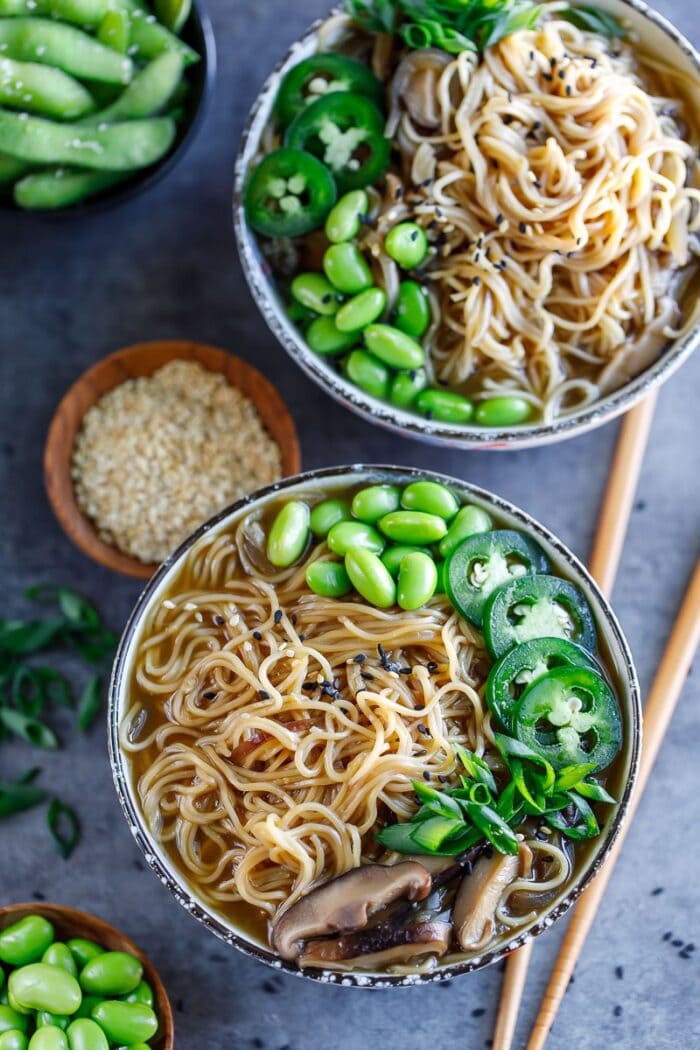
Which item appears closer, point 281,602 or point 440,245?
point 281,602

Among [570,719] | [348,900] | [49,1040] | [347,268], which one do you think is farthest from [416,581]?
[49,1040]

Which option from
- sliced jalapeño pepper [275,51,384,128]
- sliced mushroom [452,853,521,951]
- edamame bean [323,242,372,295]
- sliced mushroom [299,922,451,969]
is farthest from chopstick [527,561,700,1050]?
sliced jalapeño pepper [275,51,384,128]

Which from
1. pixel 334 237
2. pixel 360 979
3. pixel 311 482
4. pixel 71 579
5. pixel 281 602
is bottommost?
pixel 71 579

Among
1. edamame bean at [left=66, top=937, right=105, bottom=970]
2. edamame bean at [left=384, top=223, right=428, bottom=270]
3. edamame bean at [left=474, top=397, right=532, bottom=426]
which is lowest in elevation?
edamame bean at [left=66, top=937, right=105, bottom=970]

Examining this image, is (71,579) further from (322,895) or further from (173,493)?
(322,895)

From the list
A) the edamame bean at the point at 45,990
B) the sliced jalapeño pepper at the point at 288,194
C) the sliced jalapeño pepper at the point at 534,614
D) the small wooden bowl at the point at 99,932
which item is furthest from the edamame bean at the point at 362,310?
the edamame bean at the point at 45,990

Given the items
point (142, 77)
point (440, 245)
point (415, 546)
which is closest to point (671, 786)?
point (415, 546)

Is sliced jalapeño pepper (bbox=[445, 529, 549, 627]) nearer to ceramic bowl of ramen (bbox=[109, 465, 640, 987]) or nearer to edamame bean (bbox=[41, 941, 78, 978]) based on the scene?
ceramic bowl of ramen (bbox=[109, 465, 640, 987])

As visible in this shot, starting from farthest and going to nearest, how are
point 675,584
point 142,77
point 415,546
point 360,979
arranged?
point 675,584 < point 142,77 < point 415,546 < point 360,979
